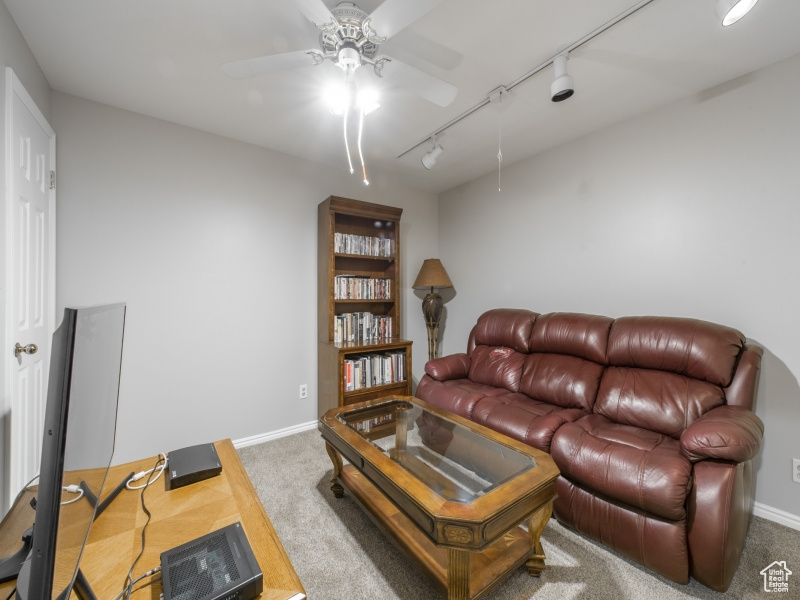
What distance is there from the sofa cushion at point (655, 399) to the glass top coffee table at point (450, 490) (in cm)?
83

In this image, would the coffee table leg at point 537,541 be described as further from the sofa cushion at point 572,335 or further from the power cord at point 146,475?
the power cord at point 146,475

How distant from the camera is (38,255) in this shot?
178 centimetres

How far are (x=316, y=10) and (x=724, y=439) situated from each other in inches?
89.2

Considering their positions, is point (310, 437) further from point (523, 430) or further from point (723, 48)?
point (723, 48)

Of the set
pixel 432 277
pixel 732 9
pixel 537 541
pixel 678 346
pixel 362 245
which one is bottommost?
pixel 537 541

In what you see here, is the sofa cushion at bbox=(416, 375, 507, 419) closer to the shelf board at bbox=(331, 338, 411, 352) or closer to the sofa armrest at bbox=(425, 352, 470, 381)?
the sofa armrest at bbox=(425, 352, 470, 381)

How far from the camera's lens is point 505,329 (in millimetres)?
2824

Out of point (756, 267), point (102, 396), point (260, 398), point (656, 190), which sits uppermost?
point (656, 190)

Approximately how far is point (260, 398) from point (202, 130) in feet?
7.13

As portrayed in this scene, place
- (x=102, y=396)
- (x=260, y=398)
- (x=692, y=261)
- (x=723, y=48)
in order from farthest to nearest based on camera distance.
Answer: (x=260, y=398), (x=692, y=261), (x=723, y=48), (x=102, y=396)

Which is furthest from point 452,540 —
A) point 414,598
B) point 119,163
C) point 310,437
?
point 119,163

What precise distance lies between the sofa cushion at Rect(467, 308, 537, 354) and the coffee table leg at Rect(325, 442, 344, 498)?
1.56 m

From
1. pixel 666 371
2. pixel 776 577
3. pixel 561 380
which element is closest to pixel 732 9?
pixel 666 371

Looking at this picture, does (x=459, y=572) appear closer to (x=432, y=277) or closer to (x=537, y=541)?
(x=537, y=541)
